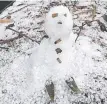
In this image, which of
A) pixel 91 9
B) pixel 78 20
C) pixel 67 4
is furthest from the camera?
pixel 67 4

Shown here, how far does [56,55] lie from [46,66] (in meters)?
0.08

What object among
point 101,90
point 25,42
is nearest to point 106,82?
point 101,90

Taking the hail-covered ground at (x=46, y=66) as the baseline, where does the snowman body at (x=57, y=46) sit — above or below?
above

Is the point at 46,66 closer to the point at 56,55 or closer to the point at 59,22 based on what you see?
the point at 56,55

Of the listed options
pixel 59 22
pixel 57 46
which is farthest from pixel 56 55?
pixel 59 22

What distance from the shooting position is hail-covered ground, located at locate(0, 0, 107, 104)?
1.10 m

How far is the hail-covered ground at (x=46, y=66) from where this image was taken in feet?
3.61

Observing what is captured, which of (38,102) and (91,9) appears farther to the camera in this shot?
(91,9)

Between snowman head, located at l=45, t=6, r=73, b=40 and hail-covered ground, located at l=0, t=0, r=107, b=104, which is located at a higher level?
snowman head, located at l=45, t=6, r=73, b=40

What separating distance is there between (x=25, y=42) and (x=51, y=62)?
1.04 ft

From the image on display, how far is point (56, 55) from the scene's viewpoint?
3.88 ft

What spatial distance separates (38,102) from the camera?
1088 mm

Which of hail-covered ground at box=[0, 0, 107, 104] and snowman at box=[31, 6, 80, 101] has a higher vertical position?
snowman at box=[31, 6, 80, 101]

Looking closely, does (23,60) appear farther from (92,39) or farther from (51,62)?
(92,39)
